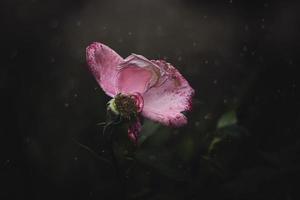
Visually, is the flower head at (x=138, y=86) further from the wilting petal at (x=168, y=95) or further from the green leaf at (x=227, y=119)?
the green leaf at (x=227, y=119)

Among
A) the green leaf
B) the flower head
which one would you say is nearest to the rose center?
the flower head

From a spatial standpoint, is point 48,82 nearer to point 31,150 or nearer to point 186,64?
point 31,150

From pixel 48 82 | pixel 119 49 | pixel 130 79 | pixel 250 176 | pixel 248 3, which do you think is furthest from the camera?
pixel 248 3

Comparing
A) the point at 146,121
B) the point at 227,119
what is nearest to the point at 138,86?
the point at 146,121

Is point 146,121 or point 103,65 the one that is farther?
point 146,121

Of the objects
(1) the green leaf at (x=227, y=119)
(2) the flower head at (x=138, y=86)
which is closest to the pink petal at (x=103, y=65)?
(2) the flower head at (x=138, y=86)

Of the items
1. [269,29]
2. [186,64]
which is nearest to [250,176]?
[186,64]

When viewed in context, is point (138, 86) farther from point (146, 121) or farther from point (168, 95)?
point (146, 121)

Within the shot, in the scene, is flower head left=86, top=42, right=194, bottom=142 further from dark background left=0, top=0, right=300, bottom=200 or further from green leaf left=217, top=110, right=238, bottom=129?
green leaf left=217, top=110, right=238, bottom=129
